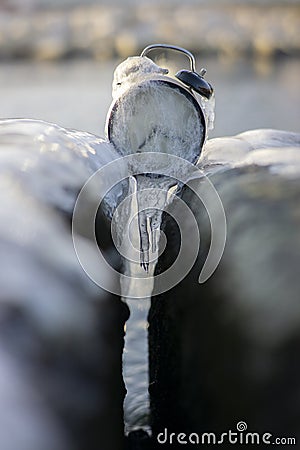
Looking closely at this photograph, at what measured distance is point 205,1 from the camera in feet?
7.19

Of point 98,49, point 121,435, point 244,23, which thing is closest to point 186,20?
point 244,23

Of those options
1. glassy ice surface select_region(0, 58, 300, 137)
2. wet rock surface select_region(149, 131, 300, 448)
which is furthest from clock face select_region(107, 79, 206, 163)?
glassy ice surface select_region(0, 58, 300, 137)

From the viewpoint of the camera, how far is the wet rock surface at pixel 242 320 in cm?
25

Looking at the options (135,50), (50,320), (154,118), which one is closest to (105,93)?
(135,50)

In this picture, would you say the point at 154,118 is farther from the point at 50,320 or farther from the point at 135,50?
the point at 135,50

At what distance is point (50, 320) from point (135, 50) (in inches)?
63.4

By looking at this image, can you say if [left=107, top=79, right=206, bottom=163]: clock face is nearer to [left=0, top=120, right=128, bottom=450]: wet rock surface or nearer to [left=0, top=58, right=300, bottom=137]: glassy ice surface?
[left=0, top=120, right=128, bottom=450]: wet rock surface

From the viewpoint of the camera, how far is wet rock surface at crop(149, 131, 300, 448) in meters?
0.25

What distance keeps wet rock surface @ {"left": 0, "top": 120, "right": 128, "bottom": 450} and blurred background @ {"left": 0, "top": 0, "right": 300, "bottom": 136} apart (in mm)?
790

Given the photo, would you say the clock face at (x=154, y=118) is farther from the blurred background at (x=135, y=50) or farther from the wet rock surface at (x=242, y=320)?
the blurred background at (x=135, y=50)

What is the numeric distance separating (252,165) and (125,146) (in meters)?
0.08

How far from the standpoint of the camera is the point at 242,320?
270mm

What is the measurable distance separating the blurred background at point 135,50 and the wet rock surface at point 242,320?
2.55ft

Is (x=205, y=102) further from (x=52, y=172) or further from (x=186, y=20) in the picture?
(x=186, y=20)
